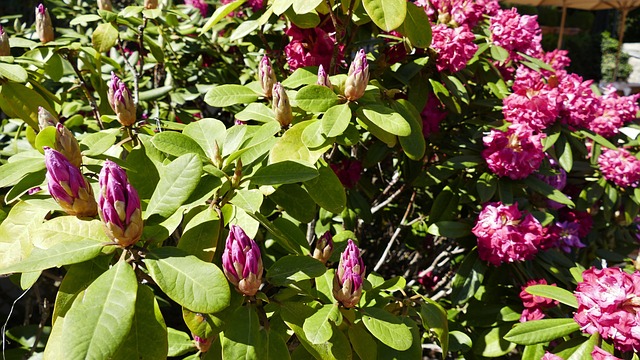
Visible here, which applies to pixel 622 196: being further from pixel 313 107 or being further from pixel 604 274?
pixel 313 107

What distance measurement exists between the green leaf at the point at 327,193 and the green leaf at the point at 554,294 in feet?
2.05

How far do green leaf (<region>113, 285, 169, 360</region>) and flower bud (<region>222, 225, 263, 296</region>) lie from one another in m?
0.12

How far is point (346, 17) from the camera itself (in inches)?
52.3

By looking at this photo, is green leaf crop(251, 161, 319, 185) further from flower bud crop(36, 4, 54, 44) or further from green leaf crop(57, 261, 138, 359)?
flower bud crop(36, 4, 54, 44)

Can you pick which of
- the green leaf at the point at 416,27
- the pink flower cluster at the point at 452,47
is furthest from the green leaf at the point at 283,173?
the pink flower cluster at the point at 452,47

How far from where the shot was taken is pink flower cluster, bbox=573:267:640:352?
47.3 inches

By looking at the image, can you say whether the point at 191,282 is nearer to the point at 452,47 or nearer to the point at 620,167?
the point at 452,47

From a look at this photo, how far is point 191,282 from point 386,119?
20.4 inches

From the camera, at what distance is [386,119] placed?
1.07 meters

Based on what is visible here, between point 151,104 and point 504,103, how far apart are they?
1.44 metres

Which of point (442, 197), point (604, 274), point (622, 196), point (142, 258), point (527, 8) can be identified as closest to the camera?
point (142, 258)

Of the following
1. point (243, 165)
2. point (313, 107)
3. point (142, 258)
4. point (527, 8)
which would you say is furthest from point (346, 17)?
point (527, 8)

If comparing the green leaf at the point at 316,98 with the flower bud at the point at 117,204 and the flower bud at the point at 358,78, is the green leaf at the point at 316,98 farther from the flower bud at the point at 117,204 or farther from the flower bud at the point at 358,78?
the flower bud at the point at 117,204

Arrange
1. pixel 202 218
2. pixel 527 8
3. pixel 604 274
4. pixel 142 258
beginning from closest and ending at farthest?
pixel 142 258 < pixel 202 218 < pixel 604 274 < pixel 527 8
